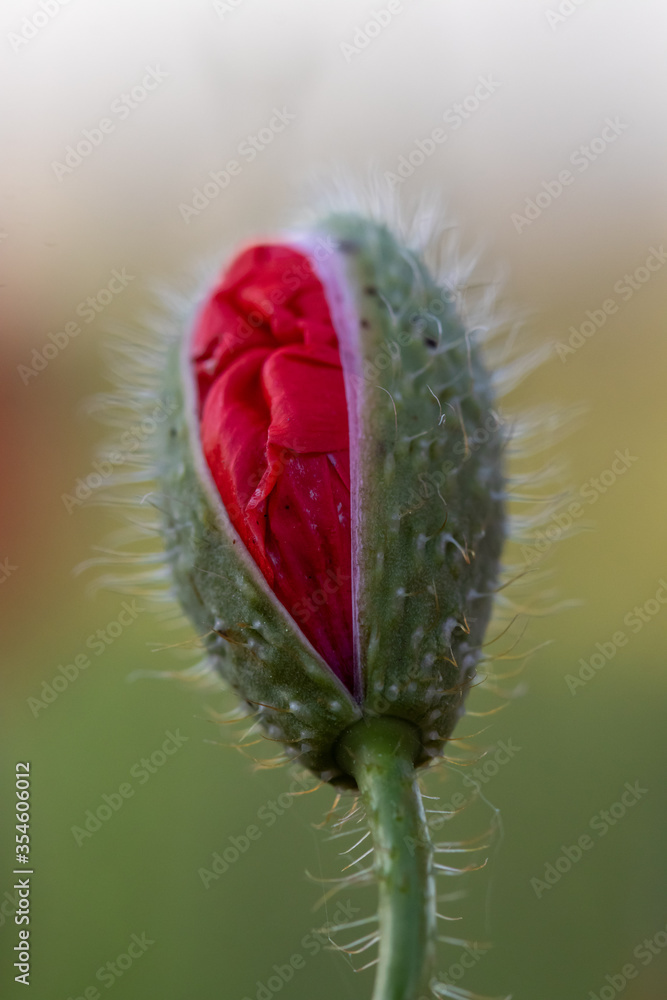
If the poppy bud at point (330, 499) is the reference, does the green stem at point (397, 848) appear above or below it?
below

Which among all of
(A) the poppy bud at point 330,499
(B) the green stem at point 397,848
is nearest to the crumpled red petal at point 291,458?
(A) the poppy bud at point 330,499

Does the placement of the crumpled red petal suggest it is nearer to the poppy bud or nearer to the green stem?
the poppy bud

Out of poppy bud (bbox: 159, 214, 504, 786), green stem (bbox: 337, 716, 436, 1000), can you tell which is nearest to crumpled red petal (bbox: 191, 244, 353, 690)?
poppy bud (bbox: 159, 214, 504, 786)

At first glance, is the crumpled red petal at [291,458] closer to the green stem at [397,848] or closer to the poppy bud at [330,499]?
the poppy bud at [330,499]

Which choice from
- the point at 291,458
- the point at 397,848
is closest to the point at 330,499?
the point at 291,458

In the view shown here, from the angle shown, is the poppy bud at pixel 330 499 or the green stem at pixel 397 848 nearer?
the green stem at pixel 397 848
